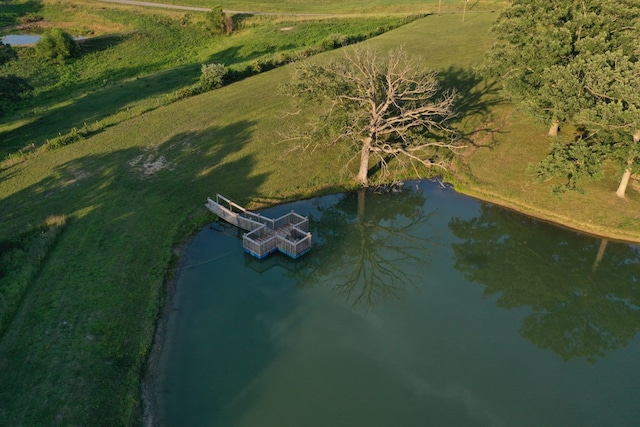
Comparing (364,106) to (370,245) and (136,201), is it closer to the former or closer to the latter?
(370,245)

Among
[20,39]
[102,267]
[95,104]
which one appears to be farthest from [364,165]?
[20,39]

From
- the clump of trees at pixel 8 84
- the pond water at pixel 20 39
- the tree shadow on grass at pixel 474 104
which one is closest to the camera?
→ the tree shadow on grass at pixel 474 104

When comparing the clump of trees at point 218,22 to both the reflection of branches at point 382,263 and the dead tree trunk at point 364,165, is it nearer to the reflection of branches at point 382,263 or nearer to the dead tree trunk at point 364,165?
the dead tree trunk at point 364,165

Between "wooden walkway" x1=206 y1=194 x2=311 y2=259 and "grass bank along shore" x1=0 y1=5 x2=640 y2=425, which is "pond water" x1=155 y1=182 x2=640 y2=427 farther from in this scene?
"grass bank along shore" x1=0 y1=5 x2=640 y2=425

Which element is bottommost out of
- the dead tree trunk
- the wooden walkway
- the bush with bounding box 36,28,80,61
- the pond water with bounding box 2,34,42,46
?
the wooden walkway

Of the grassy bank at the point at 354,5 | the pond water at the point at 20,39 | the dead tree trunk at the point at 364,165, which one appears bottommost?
the dead tree trunk at the point at 364,165

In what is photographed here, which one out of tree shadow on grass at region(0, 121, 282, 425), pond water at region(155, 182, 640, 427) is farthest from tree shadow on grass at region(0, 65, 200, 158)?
pond water at region(155, 182, 640, 427)

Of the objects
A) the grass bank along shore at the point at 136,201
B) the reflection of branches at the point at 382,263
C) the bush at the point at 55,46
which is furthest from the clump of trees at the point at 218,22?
the reflection of branches at the point at 382,263

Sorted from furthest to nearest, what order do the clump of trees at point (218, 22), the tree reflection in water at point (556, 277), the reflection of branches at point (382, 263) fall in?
the clump of trees at point (218, 22) < the reflection of branches at point (382, 263) < the tree reflection in water at point (556, 277)
